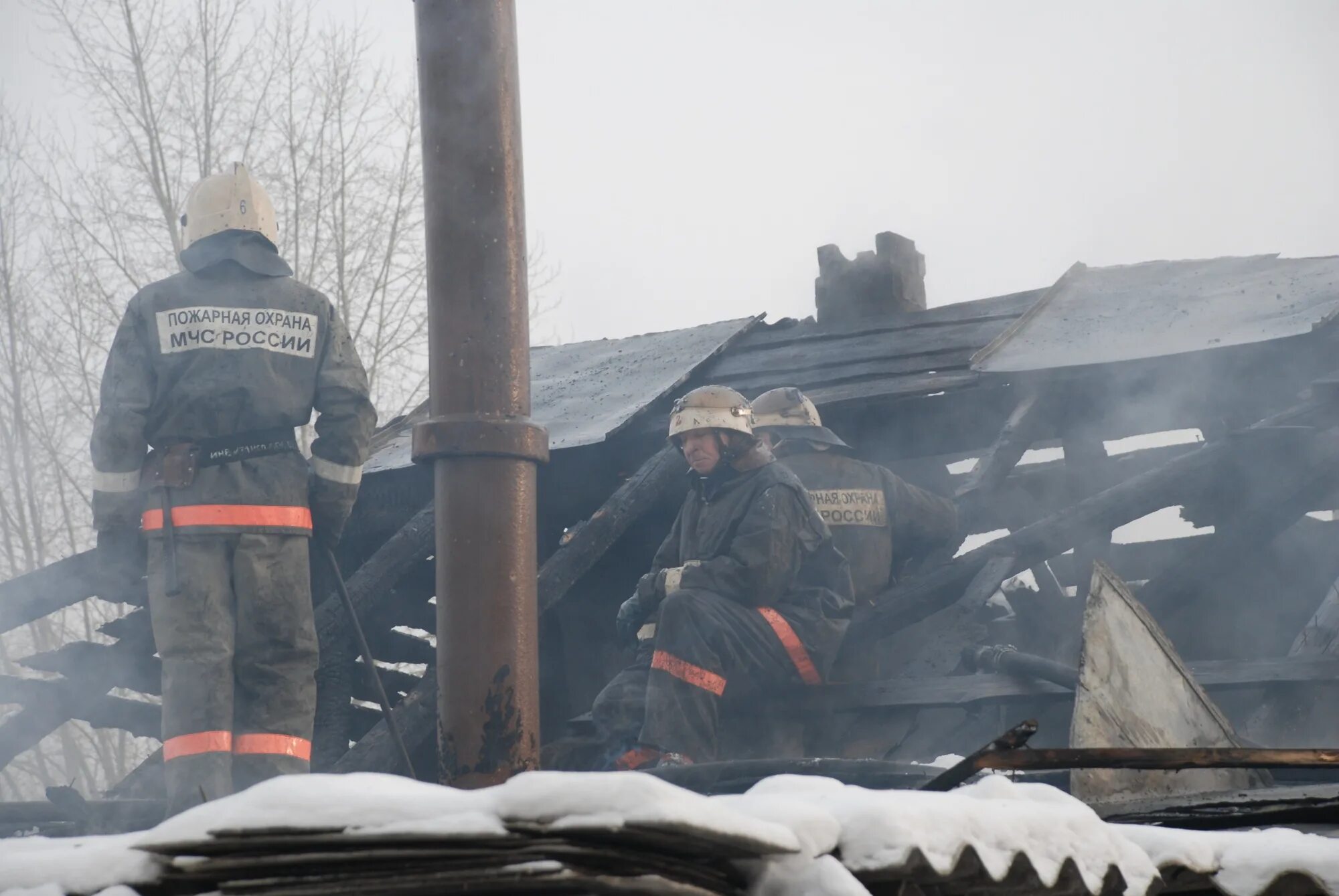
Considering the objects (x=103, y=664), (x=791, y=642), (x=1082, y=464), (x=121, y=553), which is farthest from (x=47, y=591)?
(x=1082, y=464)

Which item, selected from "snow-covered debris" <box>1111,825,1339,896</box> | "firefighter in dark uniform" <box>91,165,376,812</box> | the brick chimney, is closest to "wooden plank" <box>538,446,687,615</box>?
"firefighter in dark uniform" <box>91,165,376,812</box>

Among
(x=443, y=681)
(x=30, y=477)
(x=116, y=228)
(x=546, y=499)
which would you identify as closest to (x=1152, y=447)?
→ (x=546, y=499)

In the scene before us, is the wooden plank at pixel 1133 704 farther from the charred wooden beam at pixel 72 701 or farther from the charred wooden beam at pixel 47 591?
the charred wooden beam at pixel 72 701

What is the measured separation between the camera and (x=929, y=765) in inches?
171

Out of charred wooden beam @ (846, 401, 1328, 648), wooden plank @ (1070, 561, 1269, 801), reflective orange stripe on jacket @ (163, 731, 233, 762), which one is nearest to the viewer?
wooden plank @ (1070, 561, 1269, 801)

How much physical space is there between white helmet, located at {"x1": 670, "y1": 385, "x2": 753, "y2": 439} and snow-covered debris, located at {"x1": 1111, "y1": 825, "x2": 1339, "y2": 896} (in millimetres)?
4076

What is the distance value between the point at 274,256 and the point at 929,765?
10.3ft

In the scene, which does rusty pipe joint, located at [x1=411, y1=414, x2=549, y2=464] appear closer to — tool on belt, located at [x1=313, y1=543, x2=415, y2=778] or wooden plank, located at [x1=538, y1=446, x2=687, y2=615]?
tool on belt, located at [x1=313, y1=543, x2=415, y2=778]

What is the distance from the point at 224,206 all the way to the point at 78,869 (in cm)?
410

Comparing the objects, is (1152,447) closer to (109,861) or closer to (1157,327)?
(1157,327)

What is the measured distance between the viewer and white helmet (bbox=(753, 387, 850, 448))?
6.99 meters

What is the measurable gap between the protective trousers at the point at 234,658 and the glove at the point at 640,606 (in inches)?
64.7

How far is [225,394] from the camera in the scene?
5.23 metres

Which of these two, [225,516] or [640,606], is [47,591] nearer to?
[225,516]
